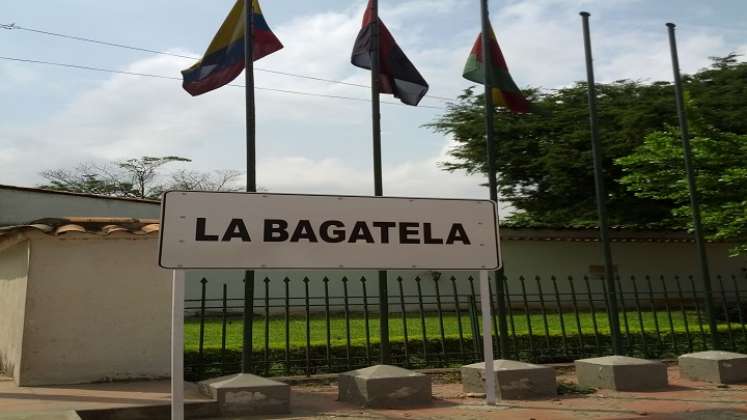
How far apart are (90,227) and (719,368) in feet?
27.0

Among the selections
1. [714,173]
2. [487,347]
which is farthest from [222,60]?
[714,173]

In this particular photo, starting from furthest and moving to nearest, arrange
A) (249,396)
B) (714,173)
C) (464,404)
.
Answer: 1. (714,173)
2. (464,404)
3. (249,396)

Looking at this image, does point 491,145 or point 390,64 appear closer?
point 491,145

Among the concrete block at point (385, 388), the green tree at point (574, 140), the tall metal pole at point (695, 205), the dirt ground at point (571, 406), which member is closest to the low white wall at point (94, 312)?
the dirt ground at point (571, 406)

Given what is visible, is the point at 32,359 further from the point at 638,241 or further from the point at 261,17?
the point at 638,241

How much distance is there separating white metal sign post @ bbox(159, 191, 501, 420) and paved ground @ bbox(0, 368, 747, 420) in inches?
20.8

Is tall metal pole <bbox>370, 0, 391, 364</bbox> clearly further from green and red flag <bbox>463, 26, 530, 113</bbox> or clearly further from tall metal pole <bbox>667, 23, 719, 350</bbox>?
tall metal pole <bbox>667, 23, 719, 350</bbox>

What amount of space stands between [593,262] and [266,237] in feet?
60.3

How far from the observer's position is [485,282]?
7113 millimetres

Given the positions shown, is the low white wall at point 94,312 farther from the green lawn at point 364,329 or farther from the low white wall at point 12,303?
the green lawn at point 364,329

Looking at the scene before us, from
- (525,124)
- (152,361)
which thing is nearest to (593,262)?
(525,124)

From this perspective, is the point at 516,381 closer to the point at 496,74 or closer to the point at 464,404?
the point at 464,404

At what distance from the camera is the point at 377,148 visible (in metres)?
8.53

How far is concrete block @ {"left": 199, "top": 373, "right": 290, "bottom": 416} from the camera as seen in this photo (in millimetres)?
6578
